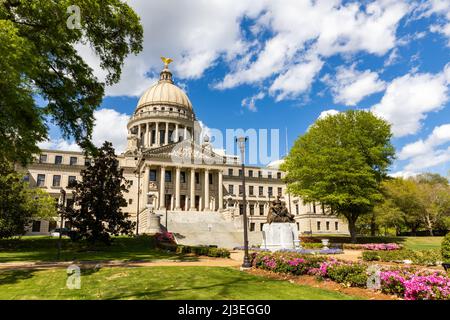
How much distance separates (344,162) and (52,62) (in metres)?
31.5

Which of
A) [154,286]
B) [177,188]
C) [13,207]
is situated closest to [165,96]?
[177,188]

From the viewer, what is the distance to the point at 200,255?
24234 millimetres

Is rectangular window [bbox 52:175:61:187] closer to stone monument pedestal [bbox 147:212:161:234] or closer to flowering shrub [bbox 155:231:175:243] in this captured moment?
stone monument pedestal [bbox 147:212:161:234]

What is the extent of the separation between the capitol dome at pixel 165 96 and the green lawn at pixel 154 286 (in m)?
74.3

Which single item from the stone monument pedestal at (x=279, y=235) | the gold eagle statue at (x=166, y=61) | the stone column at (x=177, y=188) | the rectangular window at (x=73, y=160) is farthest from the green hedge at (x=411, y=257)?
the gold eagle statue at (x=166, y=61)

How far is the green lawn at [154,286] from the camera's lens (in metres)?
9.45

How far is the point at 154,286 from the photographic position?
423 inches

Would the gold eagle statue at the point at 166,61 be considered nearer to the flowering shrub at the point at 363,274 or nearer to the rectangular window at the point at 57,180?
the rectangular window at the point at 57,180

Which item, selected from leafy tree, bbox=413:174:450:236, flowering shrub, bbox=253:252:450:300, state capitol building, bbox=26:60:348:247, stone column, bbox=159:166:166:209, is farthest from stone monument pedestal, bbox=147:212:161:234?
leafy tree, bbox=413:174:450:236

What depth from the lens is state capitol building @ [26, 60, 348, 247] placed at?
49.8 m

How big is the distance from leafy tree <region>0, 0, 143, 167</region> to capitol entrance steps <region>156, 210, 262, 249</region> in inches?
853

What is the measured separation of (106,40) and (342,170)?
29.2m

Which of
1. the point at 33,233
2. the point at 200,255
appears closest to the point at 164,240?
the point at 200,255

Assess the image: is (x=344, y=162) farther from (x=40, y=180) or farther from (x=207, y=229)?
(x=40, y=180)
